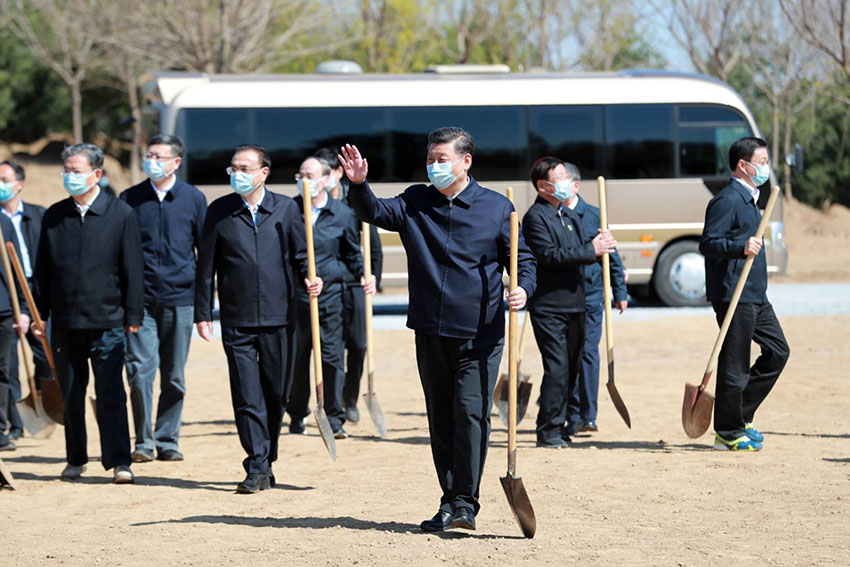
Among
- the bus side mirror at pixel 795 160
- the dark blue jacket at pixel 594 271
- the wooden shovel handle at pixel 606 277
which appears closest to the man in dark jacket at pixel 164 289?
the dark blue jacket at pixel 594 271

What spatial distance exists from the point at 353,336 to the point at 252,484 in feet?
9.59

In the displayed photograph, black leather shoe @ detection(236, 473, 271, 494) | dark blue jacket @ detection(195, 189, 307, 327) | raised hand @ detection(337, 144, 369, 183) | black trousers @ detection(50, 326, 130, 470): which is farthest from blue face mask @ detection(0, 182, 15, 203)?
raised hand @ detection(337, 144, 369, 183)

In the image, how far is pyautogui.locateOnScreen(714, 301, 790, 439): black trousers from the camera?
8773 millimetres

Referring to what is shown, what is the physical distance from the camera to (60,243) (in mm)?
8281

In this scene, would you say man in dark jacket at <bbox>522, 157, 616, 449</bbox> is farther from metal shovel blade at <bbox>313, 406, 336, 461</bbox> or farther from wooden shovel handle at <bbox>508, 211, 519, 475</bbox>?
wooden shovel handle at <bbox>508, 211, 519, 475</bbox>

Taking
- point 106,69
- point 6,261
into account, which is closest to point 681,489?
point 6,261

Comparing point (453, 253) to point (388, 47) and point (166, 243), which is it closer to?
point (166, 243)

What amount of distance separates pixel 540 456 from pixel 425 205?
2905 millimetres

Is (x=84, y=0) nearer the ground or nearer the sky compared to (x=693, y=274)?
nearer the sky

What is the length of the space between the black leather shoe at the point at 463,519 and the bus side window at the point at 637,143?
1439 centimetres

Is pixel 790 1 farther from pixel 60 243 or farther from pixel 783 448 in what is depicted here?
pixel 60 243

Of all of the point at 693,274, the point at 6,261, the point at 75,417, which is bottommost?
the point at 693,274

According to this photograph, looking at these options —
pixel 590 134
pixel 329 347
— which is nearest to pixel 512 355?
pixel 329 347

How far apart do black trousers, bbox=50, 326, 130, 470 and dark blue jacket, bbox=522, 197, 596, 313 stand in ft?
8.49
